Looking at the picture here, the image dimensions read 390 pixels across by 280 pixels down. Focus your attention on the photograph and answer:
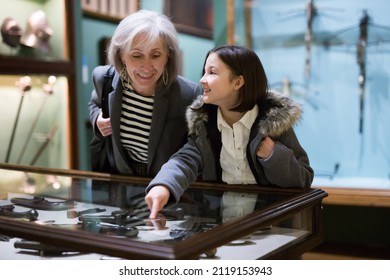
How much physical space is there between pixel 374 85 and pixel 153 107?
2.06m

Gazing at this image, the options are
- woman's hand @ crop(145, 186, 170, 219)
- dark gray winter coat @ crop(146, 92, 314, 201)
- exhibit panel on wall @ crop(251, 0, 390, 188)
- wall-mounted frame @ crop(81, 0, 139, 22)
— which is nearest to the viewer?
woman's hand @ crop(145, 186, 170, 219)

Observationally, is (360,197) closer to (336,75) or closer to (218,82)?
(336,75)

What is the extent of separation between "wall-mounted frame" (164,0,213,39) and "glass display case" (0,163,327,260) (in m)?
3.50

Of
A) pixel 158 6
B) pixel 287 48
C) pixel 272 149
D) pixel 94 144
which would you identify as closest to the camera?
pixel 272 149

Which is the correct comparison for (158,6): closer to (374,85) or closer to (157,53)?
(374,85)

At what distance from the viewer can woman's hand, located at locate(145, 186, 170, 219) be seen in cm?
130

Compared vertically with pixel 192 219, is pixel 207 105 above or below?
above

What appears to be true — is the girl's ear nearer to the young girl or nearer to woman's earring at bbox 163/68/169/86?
the young girl

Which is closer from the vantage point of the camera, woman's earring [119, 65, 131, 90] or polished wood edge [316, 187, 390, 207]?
woman's earring [119, 65, 131, 90]

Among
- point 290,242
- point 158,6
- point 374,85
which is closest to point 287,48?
point 374,85

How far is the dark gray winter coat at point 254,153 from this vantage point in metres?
1.46

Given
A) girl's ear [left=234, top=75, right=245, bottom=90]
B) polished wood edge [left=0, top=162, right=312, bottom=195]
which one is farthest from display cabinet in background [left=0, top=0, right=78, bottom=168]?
girl's ear [left=234, top=75, right=245, bottom=90]

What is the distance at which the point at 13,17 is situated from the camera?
11.0 ft

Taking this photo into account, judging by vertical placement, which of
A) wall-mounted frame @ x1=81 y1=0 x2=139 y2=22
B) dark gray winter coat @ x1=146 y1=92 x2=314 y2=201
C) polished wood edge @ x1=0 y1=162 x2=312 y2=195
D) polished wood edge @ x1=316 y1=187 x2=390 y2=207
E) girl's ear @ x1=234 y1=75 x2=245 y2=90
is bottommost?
polished wood edge @ x1=316 y1=187 x2=390 y2=207
